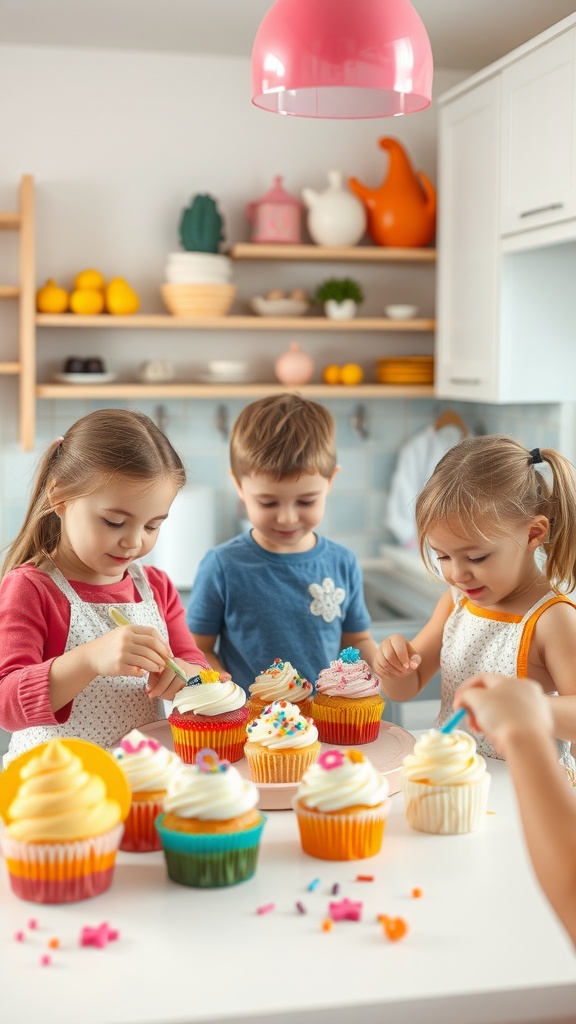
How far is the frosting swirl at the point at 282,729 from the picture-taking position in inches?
52.8

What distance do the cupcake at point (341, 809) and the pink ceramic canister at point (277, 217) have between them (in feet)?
7.08

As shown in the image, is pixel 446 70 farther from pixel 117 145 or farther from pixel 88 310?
pixel 88 310

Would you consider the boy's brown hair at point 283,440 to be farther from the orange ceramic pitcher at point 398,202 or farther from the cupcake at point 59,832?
the orange ceramic pitcher at point 398,202

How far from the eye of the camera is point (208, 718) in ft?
4.59

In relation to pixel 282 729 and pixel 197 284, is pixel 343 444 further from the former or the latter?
pixel 282 729

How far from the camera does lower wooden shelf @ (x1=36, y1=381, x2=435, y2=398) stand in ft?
9.71

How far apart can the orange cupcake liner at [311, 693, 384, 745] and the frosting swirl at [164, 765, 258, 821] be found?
362 mm

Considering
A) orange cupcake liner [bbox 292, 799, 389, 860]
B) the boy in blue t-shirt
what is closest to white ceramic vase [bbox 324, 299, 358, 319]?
the boy in blue t-shirt

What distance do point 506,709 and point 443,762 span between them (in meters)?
0.30

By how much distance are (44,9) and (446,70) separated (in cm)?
122

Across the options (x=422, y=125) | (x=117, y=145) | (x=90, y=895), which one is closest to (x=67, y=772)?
(x=90, y=895)

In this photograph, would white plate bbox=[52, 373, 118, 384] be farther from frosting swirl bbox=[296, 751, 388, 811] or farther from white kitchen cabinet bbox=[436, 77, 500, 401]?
frosting swirl bbox=[296, 751, 388, 811]

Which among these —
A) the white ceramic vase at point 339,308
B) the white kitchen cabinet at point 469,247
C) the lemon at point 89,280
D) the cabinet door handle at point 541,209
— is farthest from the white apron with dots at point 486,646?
the lemon at point 89,280

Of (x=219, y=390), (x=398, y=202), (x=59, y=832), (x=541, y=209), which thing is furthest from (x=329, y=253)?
(x=59, y=832)
